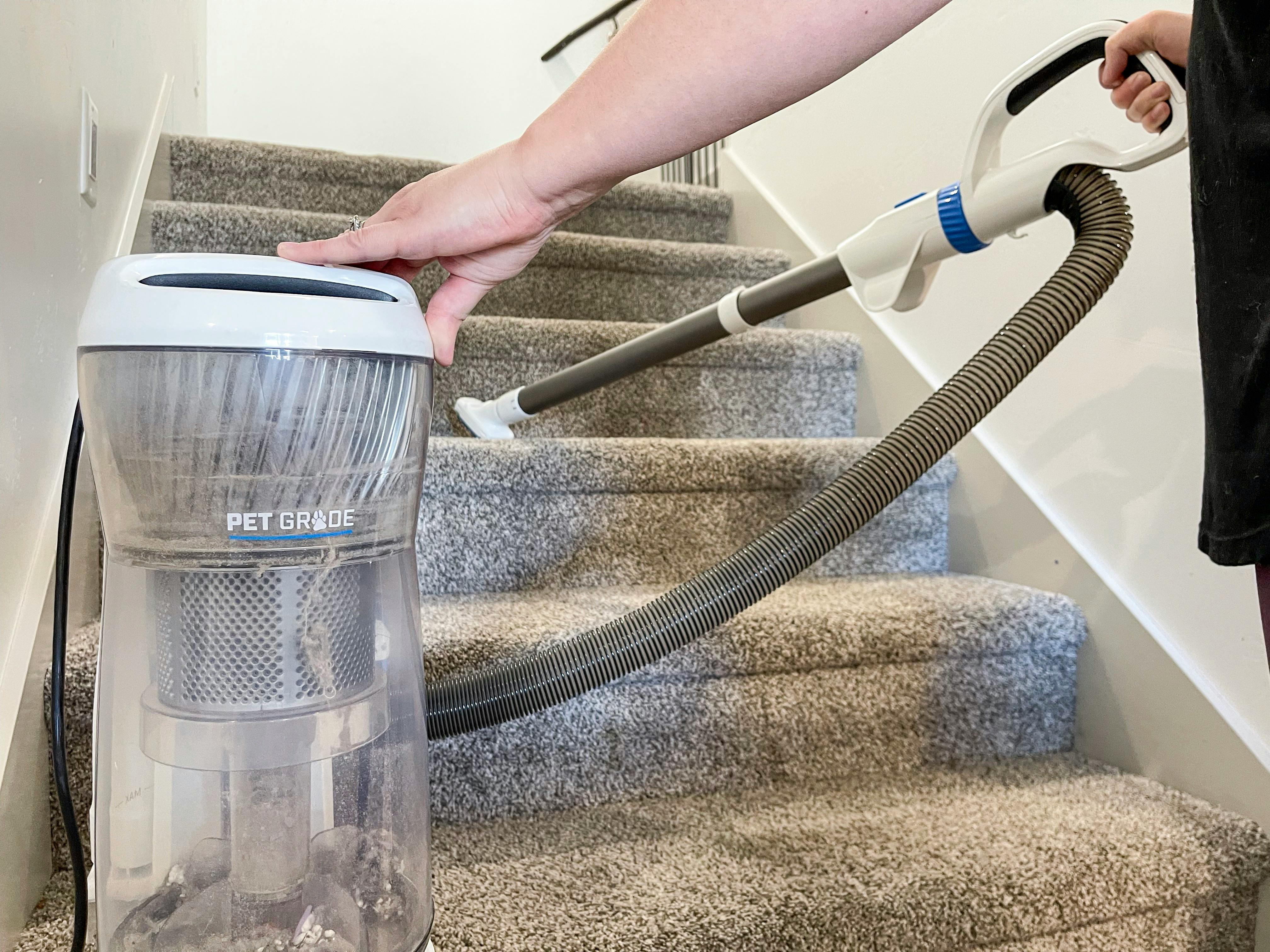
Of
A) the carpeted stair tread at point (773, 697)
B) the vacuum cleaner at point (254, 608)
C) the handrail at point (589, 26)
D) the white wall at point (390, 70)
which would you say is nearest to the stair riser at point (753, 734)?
the carpeted stair tread at point (773, 697)

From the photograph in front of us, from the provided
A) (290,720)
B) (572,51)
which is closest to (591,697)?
(290,720)

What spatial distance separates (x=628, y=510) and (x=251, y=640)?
2.61ft

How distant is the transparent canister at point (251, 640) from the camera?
0.48 meters

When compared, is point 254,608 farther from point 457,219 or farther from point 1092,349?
point 1092,349

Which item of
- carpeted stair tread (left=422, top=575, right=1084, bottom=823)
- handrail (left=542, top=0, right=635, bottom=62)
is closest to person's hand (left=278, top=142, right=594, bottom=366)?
carpeted stair tread (left=422, top=575, right=1084, bottom=823)

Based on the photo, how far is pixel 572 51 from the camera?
123 inches

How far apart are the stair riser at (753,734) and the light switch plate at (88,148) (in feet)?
2.19

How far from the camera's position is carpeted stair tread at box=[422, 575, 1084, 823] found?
3.16 feet

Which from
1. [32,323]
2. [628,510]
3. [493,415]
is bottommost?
[628,510]

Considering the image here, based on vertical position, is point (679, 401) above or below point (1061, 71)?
below

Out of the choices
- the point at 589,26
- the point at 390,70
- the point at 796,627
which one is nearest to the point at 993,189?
the point at 796,627

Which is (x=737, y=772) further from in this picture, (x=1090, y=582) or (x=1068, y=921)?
(x=1090, y=582)

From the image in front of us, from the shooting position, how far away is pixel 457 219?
55 cm

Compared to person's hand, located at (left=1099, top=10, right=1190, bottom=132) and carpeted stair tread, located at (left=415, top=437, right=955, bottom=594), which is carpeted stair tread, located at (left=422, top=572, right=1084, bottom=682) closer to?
carpeted stair tread, located at (left=415, top=437, right=955, bottom=594)
